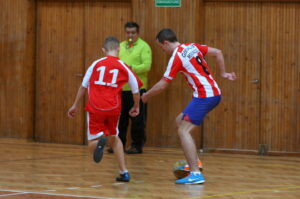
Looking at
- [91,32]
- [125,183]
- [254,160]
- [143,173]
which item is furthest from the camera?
[91,32]

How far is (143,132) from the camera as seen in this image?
32.2ft

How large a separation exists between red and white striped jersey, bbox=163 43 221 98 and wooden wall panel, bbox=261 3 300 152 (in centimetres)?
298

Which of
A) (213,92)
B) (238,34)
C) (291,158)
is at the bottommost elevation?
(291,158)

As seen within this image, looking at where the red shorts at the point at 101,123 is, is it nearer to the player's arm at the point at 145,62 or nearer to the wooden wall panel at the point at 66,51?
the player's arm at the point at 145,62

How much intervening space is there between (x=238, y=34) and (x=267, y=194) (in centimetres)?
408

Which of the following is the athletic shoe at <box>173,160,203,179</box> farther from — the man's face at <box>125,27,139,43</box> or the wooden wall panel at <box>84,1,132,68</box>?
the wooden wall panel at <box>84,1,132,68</box>

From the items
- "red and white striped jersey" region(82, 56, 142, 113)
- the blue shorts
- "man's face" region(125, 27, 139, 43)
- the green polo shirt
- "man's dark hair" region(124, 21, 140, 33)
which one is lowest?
the blue shorts

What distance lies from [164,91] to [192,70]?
3209 millimetres

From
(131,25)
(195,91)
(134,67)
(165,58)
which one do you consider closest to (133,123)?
(134,67)

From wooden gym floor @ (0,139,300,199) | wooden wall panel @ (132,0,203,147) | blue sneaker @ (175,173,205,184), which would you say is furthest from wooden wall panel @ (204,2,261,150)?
blue sneaker @ (175,173,205,184)

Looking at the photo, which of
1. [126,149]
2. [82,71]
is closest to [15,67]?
[82,71]

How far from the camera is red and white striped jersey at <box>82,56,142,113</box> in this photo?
6891 mm

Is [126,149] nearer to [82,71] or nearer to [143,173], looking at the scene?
[82,71]

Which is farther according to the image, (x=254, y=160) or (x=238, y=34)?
(x=238, y=34)
